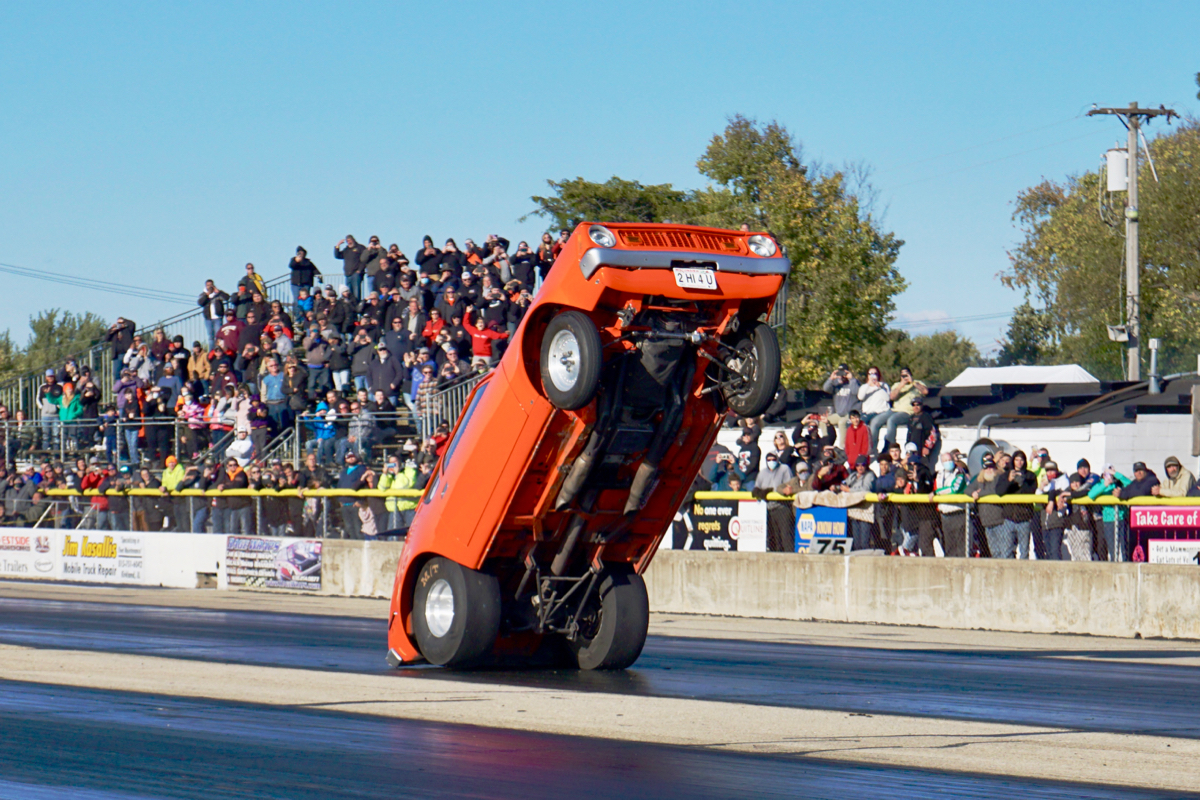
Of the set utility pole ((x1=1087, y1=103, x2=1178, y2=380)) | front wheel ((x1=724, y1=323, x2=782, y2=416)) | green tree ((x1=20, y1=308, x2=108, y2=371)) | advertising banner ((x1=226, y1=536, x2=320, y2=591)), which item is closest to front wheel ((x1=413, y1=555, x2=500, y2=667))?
front wheel ((x1=724, y1=323, x2=782, y2=416))

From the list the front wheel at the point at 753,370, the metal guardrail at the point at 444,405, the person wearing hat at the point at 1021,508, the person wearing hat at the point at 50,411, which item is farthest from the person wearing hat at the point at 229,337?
the front wheel at the point at 753,370

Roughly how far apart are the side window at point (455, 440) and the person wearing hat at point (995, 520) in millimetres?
8467

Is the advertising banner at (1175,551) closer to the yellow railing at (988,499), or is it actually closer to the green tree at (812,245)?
the yellow railing at (988,499)

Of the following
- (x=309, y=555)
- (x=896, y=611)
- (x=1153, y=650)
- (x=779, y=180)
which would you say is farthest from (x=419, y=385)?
(x=779, y=180)

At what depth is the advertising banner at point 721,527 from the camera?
1969cm

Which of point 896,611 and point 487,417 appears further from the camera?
point 896,611

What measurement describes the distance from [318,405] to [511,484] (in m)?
19.0

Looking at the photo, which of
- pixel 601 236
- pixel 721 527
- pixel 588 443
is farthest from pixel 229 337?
pixel 601 236

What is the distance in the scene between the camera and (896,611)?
17.9 meters

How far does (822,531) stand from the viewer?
19.1m

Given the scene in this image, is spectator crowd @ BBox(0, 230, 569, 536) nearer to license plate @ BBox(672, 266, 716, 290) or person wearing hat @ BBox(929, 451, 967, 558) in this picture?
person wearing hat @ BBox(929, 451, 967, 558)

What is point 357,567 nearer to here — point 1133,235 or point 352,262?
point 352,262

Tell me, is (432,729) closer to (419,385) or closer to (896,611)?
(896,611)

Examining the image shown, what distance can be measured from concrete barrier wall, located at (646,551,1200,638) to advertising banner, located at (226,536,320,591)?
620cm
